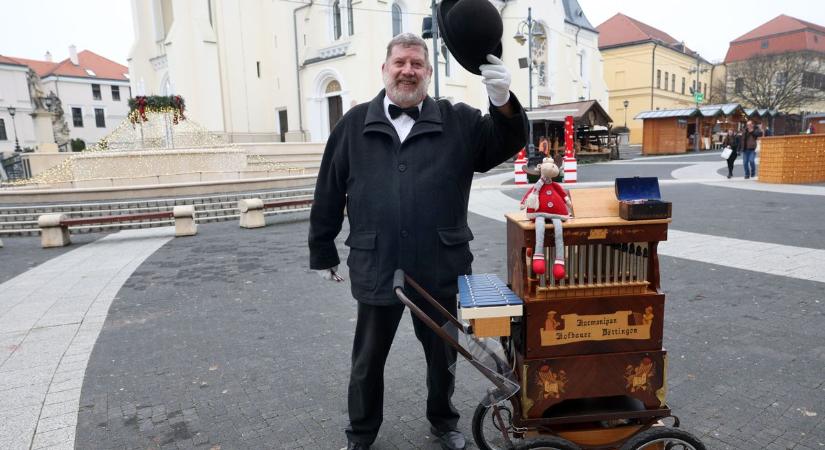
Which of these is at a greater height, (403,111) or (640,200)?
(403,111)

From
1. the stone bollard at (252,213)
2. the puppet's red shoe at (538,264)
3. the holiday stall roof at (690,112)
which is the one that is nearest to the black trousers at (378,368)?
the puppet's red shoe at (538,264)

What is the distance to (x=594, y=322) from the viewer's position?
87.0 inches

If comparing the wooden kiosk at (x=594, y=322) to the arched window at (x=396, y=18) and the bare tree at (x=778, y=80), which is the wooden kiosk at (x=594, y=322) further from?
the bare tree at (x=778, y=80)

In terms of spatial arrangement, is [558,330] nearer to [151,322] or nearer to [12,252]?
[151,322]

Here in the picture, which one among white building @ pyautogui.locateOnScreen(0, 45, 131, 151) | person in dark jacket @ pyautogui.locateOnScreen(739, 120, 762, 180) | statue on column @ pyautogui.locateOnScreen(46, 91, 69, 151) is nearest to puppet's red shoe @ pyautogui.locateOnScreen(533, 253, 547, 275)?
person in dark jacket @ pyautogui.locateOnScreen(739, 120, 762, 180)

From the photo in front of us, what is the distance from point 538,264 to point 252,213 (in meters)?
10.4

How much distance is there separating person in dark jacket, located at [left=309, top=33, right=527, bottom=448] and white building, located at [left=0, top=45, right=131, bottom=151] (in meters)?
64.1

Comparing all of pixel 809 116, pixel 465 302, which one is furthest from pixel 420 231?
pixel 809 116

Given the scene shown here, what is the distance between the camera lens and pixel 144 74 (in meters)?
34.3

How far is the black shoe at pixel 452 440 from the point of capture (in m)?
2.82

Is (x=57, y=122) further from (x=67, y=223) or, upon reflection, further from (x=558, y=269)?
(x=558, y=269)

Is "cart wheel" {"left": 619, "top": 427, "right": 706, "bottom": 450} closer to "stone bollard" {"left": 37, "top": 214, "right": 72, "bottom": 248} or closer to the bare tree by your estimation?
"stone bollard" {"left": 37, "top": 214, "right": 72, "bottom": 248}

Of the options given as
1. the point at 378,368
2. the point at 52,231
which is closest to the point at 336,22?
the point at 52,231

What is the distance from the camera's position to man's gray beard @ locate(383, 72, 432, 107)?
8.49ft
